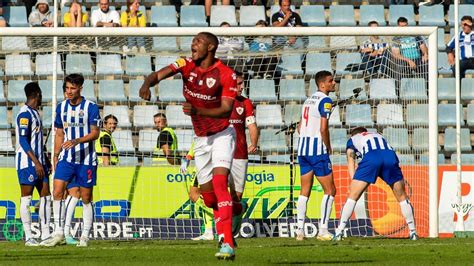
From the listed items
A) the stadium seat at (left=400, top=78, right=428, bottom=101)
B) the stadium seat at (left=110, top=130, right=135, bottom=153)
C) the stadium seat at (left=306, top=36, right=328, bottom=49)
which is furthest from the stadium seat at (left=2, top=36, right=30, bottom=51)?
the stadium seat at (left=400, top=78, right=428, bottom=101)

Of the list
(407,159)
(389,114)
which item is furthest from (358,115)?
(407,159)

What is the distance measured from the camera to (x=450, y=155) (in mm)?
19812

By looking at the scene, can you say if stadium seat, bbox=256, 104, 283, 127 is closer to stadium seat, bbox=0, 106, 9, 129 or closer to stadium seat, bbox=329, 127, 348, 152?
stadium seat, bbox=329, 127, 348, 152

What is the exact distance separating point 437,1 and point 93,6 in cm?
693

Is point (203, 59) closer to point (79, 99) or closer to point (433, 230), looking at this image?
point (79, 99)

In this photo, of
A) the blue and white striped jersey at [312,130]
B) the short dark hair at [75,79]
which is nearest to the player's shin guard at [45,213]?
the short dark hair at [75,79]

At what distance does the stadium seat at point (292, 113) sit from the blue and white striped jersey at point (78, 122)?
494cm

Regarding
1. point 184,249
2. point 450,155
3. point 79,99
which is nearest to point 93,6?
point 450,155

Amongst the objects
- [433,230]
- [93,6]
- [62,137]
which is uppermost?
[93,6]

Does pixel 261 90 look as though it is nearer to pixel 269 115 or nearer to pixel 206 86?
pixel 269 115

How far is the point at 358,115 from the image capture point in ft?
59.7

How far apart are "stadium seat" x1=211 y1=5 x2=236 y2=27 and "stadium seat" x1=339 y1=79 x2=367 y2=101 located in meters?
4.06

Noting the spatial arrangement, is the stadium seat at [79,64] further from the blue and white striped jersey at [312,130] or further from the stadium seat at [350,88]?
the blue and white striped jersey at [312,130]

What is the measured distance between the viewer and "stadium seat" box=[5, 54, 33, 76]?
1845 cm
